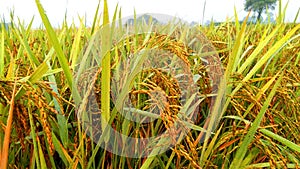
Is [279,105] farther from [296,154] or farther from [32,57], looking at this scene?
[32,57]

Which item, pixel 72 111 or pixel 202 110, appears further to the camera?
pixel 202 110

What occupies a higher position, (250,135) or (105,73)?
(105,73)

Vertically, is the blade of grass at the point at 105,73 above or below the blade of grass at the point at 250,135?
above

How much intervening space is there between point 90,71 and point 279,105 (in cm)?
61

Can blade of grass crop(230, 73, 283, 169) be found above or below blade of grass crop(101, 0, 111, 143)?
below

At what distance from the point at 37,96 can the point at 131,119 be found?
0.78 ft

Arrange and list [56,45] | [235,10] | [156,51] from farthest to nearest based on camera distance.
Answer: [235,10] < [156,51] < [56,45]

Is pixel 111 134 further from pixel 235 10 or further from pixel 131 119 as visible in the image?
pixel 235 10

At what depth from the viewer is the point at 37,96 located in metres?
0.45

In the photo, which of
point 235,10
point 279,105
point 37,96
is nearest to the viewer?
point 37,96

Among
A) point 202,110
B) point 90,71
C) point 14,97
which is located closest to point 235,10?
point 202,110

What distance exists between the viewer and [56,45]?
1.89 ft

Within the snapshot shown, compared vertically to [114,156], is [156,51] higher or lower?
higher

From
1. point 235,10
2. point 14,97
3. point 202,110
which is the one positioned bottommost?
point 202,110
